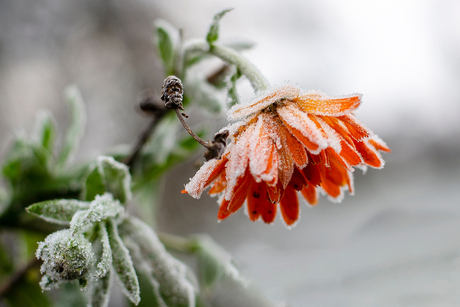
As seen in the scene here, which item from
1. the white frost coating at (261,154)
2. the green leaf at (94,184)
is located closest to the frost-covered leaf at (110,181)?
the green leaf at (94,184)

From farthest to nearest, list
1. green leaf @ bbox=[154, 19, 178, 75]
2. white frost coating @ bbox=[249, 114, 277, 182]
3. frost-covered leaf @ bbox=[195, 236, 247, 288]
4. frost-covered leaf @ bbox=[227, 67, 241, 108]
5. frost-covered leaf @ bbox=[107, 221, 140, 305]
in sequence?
1. frost-covered leaf @ bbox=[195, 236, 247, 288]
2. green leaf @ bbox=[154, 19, 178, 75]
3. frost-covered leaf @ bbox=[227, 67, 241, 108]
4. frost-covered leaf @ bbox=[107, 221, 140, 305]
5. white frost coating @ bbox=[249, 114, 277, 182]

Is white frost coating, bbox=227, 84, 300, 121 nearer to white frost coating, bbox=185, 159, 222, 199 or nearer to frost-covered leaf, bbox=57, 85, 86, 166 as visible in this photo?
white frost coating, bbox=185, 159, 222, 199

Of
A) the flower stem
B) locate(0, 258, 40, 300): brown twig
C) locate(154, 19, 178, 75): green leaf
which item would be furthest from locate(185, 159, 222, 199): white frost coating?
locate(0, 258, 40, 300): brown twig

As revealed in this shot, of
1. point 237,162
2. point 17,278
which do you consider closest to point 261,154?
point 237,162

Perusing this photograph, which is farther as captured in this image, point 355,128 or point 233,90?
point 233,90

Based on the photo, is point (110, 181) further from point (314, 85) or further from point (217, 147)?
point (314, 85)

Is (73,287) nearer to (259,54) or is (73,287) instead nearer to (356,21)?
(259,54)
